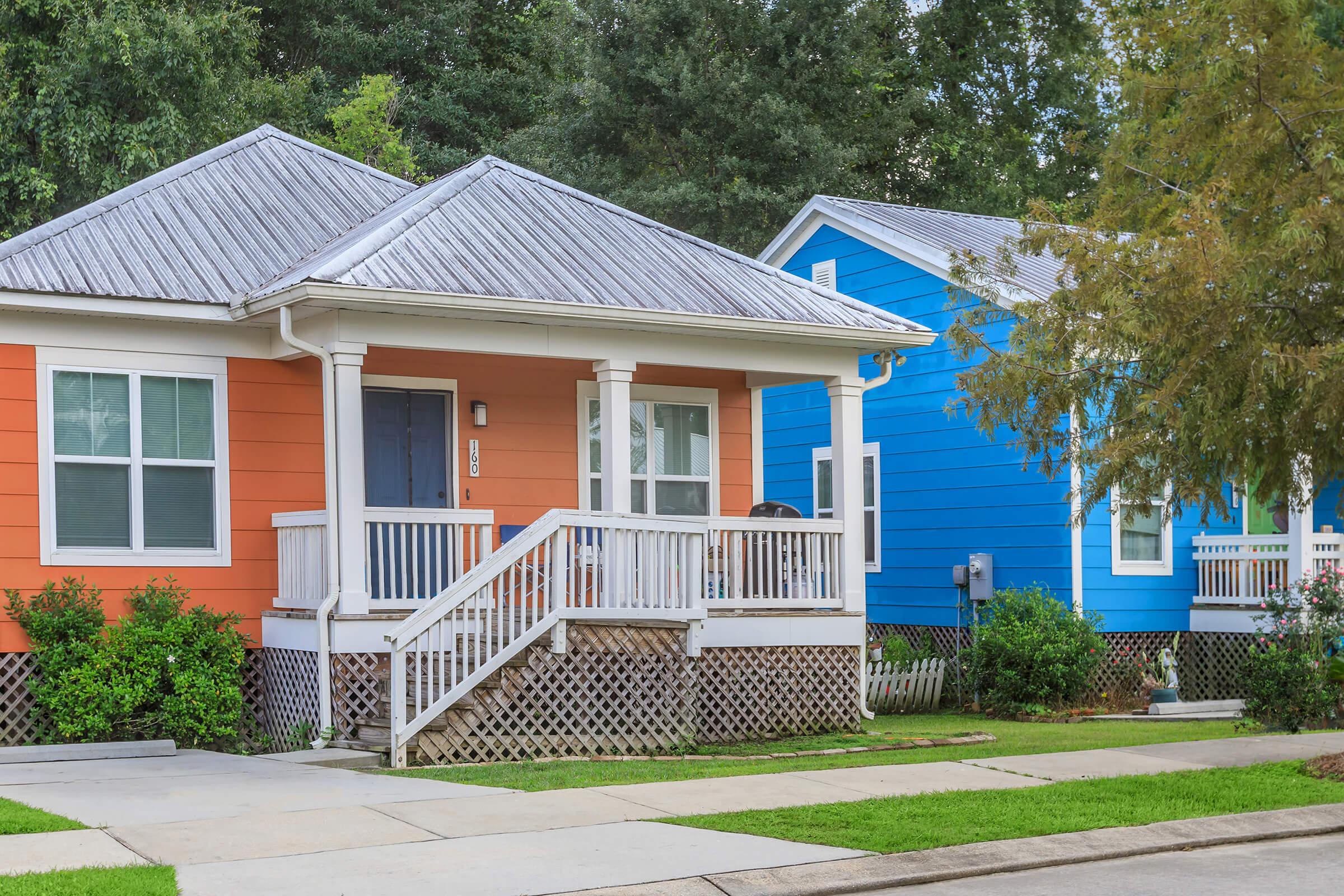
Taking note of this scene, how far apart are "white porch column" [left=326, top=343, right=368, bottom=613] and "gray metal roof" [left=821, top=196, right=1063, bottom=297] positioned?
8.10 metres

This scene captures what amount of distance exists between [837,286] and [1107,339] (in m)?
10.6

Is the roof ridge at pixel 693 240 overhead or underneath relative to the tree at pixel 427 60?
underneath

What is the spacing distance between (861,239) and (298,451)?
903 centimetres

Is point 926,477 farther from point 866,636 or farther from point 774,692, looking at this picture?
point 774,692

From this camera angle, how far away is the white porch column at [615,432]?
43.2 feet

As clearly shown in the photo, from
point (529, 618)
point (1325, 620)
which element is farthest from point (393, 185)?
point (1325, 620)

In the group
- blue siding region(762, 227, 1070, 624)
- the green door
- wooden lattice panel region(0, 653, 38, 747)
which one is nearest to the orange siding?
wooden lattice panel region(0, 653, 38, 747)

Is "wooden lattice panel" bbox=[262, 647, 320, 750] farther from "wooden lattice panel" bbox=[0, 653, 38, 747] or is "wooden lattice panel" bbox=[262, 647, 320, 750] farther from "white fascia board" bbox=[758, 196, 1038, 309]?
"white fascia board" bbox=[758, 196, 1038, 309]

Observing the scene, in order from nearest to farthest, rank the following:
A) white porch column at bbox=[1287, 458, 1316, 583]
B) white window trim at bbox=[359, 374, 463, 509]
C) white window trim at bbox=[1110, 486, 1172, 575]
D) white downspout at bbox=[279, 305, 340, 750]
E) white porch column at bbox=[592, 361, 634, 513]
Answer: white downspout at bbox=[279, 305, 340, 750] < white porch column at bbox=[592, 361, 634, 513] < white window trim at bbox=[359, 374, 463, 509] < white porch column at bbox=[1287, 458, 1316, 583] < white window trim at bbox=[1110, 486, 1172, 575]

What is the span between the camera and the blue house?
56.1ft

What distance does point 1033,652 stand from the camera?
16.0 metres

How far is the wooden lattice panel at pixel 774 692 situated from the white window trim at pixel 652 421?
8.34ft

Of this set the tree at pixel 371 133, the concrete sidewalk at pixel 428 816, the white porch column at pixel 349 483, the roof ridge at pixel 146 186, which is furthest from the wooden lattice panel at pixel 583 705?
the tree at pixel 371 133

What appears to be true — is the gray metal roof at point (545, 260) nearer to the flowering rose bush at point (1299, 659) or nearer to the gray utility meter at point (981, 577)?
the gray utility meter at point (981, 577)
